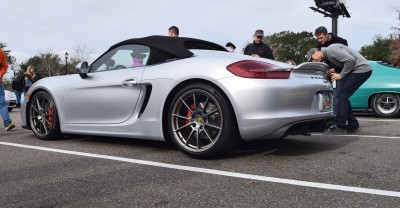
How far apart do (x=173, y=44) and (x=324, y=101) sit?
1641 millimetres

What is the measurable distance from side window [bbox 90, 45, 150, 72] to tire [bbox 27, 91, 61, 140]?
799 mm

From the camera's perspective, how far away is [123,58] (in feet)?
15.5

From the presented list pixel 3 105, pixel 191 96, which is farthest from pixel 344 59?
pixel 3 105

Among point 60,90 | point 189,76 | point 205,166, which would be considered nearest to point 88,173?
point 205,166

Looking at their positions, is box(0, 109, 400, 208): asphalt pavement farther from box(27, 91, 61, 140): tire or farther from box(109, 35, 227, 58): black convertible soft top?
box(109, 35, 227, 58): black convertible soft top

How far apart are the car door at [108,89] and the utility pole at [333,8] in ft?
77.8

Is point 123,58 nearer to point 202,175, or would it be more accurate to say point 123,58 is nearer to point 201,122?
point 201,122

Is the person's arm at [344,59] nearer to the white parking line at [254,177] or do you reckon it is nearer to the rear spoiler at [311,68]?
the rear spoiler at [311,68]

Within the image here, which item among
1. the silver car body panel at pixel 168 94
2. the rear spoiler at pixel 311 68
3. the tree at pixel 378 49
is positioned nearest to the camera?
the silver car body panel at pixel 168 94

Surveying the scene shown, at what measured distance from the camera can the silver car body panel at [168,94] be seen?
3623mm

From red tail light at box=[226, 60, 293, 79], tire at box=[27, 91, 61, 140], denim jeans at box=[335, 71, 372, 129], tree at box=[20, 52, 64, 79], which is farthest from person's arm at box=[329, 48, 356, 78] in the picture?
tree at box=[20, 52, 64, 79]

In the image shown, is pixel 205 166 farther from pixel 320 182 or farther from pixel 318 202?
pixel 318 202

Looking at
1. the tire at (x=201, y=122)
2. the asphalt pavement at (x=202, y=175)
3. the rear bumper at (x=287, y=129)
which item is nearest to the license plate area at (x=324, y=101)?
the rear bumper at (x=287, y=129)

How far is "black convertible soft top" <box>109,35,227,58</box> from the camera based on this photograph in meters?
4.27
